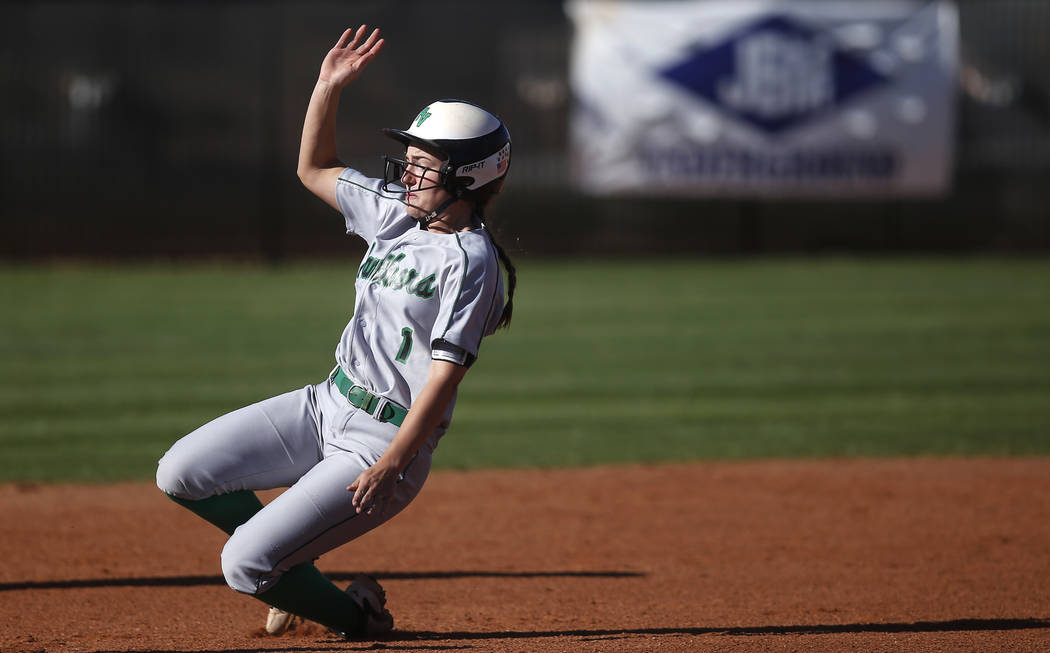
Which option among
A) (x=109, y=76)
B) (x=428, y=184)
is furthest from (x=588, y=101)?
(x=428, y=184)

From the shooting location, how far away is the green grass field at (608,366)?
→ 317 inches

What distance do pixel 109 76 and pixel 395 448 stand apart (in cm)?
1759

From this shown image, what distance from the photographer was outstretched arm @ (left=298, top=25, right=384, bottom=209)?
13.4 ft

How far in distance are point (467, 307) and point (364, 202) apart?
26.1 inches

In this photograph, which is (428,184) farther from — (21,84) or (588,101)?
(21,84)

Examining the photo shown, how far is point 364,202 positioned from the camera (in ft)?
13.3

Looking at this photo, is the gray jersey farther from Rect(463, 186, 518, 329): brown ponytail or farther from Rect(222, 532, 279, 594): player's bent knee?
Rect(222, 532, 279, 594): player's bent knee

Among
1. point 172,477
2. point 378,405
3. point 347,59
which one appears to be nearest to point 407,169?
point 347,59

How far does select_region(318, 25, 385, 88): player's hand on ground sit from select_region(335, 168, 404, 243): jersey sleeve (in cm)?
31

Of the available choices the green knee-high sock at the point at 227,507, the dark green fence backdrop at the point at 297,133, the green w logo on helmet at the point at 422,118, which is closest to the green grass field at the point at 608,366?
the dark green fence backdrop at the point at 297,133

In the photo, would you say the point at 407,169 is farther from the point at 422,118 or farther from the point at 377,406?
the point at 377,406

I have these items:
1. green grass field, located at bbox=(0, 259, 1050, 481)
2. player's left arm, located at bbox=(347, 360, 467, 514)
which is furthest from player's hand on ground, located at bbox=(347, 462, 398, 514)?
green grass field, located at bbox=(0, 259, 1050, 481)

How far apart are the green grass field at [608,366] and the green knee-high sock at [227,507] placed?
3439 mm

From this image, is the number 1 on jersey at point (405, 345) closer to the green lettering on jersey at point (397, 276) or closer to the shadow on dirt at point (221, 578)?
the green lettering on jersey at point (397, 276)
